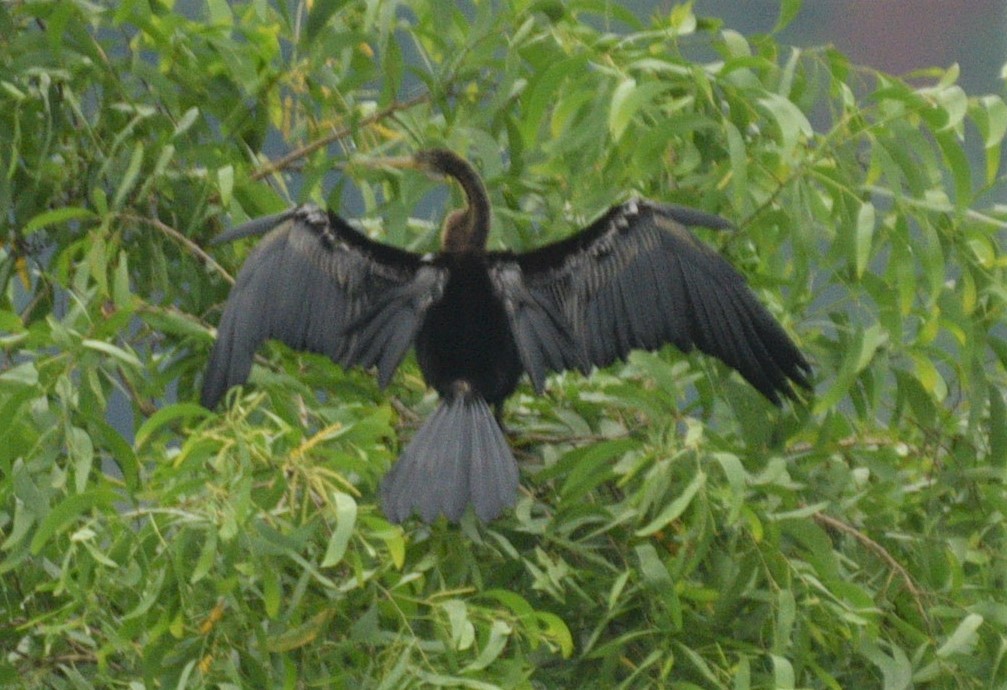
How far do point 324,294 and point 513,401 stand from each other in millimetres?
346

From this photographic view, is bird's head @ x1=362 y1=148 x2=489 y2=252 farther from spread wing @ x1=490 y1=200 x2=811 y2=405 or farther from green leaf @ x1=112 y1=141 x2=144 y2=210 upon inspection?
green leaf @ x1=112 y1=141 x2=144 y2=210

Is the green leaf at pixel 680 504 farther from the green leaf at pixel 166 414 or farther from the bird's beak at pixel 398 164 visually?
the bird's beak at pixel 398 164

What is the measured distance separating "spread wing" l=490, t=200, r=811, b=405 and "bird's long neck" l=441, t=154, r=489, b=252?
119 millimetres

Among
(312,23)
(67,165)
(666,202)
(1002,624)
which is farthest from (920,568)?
Answer: (67,165)

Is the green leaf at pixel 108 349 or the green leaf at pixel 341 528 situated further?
the green leaf at pixel 108 349

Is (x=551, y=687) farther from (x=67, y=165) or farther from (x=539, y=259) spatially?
(x=67, y=165)

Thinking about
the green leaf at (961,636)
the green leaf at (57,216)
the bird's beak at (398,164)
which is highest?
the bird's beak at (398,164)

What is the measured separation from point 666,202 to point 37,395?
0.72 meters

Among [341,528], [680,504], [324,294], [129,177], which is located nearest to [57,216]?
[129,177]

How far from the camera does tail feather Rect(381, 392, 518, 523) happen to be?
1897 mm

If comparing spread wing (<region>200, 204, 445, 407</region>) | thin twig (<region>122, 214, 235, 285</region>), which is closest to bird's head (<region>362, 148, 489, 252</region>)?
spread wing (<region>200, 204, 445, 407</region>)

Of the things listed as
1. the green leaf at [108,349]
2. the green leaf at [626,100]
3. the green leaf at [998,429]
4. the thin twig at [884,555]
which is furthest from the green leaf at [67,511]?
the green leaf at [998,429]

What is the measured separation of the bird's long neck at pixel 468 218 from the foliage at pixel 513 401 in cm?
4

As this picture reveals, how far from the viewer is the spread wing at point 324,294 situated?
2051 millimetres
